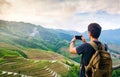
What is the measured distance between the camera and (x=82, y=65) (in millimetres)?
7379

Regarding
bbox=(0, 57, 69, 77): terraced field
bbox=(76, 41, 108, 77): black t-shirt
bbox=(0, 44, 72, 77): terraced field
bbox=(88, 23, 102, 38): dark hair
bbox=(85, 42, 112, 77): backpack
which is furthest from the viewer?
bbox=(0, 57, 69, 77): terraced field

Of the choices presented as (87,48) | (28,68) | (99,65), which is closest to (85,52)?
(87,48)

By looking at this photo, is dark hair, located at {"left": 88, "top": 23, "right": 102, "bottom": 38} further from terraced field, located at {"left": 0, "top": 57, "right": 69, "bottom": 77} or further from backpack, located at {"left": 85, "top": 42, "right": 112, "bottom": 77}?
terraced field, located at {"left": 0, "top": 57, "right": 69, "bottom": 77}

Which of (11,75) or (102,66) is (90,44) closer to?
(102,66)

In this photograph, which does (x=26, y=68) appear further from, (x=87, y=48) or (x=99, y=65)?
(x=99, y=65)

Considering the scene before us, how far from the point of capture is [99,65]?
701 cm

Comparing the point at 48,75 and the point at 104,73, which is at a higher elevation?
the point at 104,73

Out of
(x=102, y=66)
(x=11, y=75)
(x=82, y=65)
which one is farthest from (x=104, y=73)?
(x=11, y=75)

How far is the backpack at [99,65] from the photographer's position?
698 cm

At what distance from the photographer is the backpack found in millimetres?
6985

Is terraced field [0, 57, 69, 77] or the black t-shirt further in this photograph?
terraced field [0, 57, 69, 77]

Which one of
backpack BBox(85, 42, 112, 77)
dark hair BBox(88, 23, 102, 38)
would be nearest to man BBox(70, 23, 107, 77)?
dark hair BBox(88, 23, 102, 38)

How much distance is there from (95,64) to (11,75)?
480ft

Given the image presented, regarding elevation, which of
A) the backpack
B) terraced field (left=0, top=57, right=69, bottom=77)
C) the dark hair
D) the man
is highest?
the dark hair
